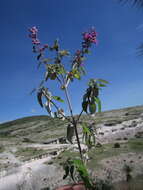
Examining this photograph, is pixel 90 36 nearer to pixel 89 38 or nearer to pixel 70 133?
pixel 89 38

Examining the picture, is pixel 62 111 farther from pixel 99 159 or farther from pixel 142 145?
pixel 142 145

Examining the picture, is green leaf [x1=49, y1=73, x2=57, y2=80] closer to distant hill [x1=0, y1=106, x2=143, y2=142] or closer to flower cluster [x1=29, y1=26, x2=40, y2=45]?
flower cluster [x1=29, y1=26, x2=40, y2=45]

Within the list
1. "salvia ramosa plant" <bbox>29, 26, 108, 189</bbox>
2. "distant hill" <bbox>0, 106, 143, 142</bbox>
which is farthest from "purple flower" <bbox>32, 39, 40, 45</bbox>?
"distant hill" <bbox>0, 106, 143, 142</bbox>

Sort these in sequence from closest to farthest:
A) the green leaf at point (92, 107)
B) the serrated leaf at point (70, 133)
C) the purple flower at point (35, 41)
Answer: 1. the green leaf at point (92, 107)
2. the serrated leaf at point (70, 133)
3. the purple flower at point (35, 41)

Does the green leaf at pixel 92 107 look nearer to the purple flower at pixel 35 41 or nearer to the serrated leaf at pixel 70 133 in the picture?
the serrated leaf at pixel 70 133

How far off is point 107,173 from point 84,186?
13097 mm

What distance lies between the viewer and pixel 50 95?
301 centimetres

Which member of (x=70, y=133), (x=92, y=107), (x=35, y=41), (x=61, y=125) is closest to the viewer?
(x=92, y=107)

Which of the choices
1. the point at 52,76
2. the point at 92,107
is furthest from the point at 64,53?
the point at 92,107

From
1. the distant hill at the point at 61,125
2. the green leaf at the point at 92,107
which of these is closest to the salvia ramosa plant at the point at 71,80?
the green leaf at the point at 92,107

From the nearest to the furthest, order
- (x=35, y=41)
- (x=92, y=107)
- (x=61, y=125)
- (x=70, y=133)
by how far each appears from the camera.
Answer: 1. (x=92, y=107)
2. (x=70, y=133)
3. (x=35, y=41)
4. (x=61, y=125)

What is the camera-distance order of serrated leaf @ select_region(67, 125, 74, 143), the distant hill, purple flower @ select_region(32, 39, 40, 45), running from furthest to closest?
the distant hill → purple flower @ select_region(32, 39, 40, 45) → serrated leaf @ select_region(67, 125, 74, 143)

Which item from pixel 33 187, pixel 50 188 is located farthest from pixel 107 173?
pixel 33 187

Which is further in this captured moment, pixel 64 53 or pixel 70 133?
pixel 64 53
